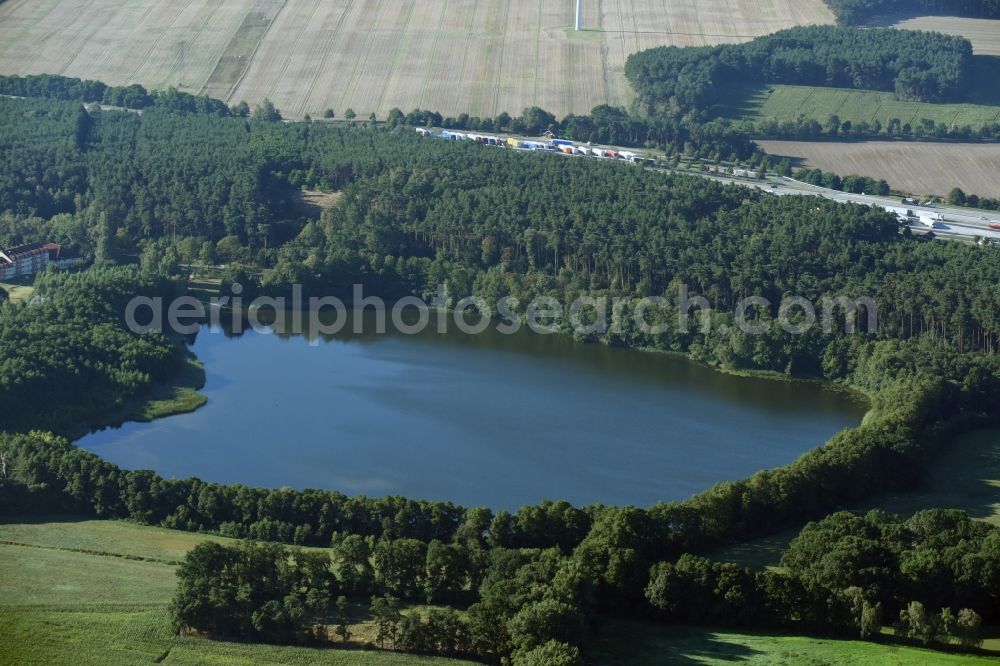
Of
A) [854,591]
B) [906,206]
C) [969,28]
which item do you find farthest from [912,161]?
[854,591]

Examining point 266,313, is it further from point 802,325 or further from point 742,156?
point 742,156

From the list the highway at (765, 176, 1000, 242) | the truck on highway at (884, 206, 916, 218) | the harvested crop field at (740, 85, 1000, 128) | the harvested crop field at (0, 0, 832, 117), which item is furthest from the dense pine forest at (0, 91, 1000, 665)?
the harvested crop field at (740, 85, 1000, 128)

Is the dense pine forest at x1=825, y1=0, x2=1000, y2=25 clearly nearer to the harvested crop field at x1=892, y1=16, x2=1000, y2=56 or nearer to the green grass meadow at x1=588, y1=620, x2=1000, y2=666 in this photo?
the harvested crop field at x1=892, y1=16, x2=1000, y2=56

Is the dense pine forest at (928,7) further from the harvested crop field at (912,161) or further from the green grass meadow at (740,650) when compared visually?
the green grass meadow at (740,650)

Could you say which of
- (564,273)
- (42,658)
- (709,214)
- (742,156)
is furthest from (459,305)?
(42,658)

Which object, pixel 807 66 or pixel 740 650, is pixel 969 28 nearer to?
pixel 807 66

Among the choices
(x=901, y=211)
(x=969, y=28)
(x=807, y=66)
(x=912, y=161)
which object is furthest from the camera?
(x=969, y=28)

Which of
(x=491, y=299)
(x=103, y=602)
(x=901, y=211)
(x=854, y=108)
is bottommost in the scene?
(x=103, y=602)
